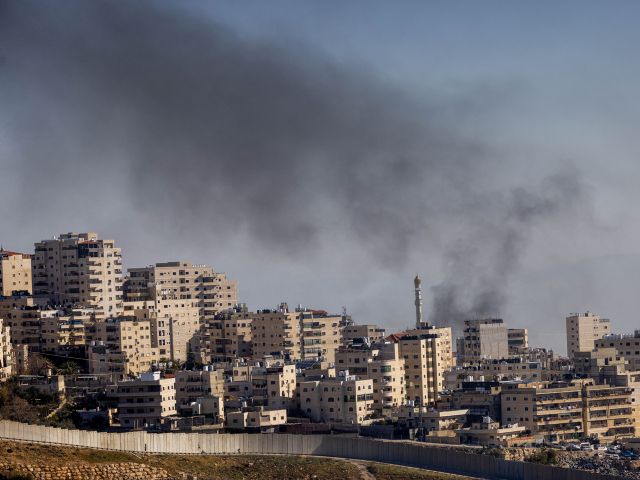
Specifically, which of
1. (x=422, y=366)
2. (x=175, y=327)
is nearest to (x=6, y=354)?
(x=175, y=327)

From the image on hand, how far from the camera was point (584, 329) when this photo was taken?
11419cm

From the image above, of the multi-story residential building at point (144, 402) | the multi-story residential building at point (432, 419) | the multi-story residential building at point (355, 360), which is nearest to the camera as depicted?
the multi-story residential building at point (144, 402)

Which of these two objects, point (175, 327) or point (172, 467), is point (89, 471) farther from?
point (175, 327)

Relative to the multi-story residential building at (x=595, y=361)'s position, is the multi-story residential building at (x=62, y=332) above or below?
above

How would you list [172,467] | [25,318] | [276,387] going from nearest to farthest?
[172,467]
[276,387]
[25,318]

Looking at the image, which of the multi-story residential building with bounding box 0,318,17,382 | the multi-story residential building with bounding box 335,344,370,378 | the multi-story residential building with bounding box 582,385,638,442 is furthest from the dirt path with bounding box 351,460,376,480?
the multi-story residential building with bounding box 0,318,17,382

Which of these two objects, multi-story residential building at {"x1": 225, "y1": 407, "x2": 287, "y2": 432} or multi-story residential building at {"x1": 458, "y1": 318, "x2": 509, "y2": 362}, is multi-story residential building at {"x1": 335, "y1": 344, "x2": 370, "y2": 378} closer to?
multi-story residential building at {"x1": 225, "y1": 407, "x2": 287, "y2": 432}

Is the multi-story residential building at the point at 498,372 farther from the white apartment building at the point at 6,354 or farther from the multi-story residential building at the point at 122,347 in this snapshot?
the white apartment building at the point at 6,354

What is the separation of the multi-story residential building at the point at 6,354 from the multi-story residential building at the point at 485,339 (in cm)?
2812

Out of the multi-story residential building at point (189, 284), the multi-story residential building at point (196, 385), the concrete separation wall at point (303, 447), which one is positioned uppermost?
the multi-story residential building at point (189, 284)

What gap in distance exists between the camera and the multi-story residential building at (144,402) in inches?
3241

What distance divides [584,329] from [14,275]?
32.8 m

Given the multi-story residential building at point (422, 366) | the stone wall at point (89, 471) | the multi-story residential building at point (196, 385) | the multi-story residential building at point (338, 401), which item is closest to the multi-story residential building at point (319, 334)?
the multi-story residential building at point (422, 366)

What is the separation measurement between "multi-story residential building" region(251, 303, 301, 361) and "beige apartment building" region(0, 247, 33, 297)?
12.0 meters
